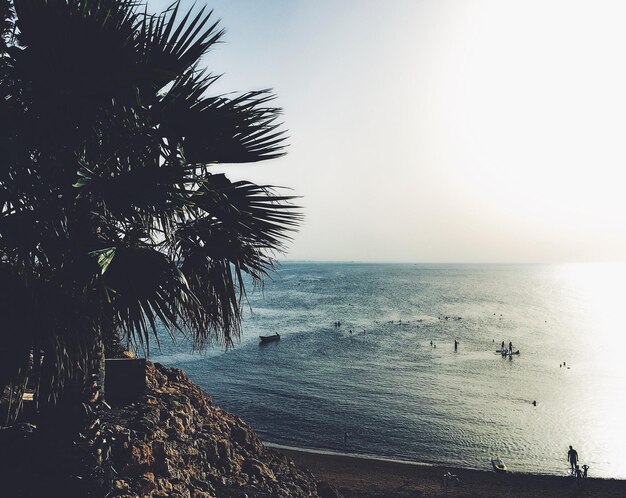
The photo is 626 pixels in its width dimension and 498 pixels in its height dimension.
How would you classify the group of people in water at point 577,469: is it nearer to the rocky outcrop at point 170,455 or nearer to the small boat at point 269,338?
the rocky outcrop at point 170,455

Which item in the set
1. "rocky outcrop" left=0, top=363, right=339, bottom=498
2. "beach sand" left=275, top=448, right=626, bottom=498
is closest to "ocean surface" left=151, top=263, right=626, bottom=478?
"beach sand" left=275, top=448, right=626, bottom=498

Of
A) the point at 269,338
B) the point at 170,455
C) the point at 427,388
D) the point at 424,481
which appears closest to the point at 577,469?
the point at 424,481

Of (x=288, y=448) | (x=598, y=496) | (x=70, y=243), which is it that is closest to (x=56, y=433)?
(x=70, y=243)

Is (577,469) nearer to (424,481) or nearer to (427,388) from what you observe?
(424,481)

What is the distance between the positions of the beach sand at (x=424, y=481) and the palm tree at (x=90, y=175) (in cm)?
1775

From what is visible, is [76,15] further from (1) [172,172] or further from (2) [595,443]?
(2) [595,443]

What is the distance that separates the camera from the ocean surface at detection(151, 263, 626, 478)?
88.8ft

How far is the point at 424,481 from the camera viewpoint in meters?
21.8

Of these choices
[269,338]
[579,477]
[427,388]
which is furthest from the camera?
[269,338]

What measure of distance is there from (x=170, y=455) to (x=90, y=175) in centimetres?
516

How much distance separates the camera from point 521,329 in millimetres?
71875

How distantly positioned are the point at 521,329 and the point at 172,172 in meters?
76.3

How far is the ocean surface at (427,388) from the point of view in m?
27.1

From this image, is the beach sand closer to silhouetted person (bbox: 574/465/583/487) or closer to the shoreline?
the shoreline
